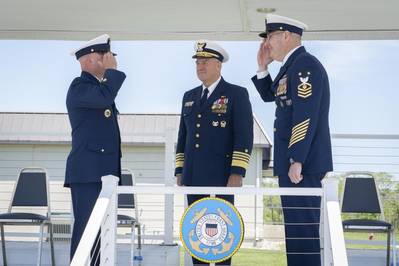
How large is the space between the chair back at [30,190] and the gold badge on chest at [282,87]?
125 inches

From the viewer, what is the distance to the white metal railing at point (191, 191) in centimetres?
298

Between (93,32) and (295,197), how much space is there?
3067mm

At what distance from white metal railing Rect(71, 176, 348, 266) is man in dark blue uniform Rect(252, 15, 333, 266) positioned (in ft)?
1.29

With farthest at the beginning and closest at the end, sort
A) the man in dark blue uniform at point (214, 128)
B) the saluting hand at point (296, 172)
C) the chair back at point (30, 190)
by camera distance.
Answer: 1. the chair back at point (30, 190)
2. the man in dark blue uniform at point (214, 128)
3. the saluting hand at point (296, 172)

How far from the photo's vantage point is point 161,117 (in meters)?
15.4

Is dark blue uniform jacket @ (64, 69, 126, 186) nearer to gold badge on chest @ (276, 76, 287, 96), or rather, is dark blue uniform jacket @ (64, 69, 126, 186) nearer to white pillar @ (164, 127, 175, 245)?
gold badge on chest @ (276, 76, 287, 96)

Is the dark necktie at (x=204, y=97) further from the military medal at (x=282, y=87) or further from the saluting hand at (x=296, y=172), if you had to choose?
the saluting hand at (x=296, y=172)

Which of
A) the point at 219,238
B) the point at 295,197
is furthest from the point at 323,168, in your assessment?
the point at 219,238

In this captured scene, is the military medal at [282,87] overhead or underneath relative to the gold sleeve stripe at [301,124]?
overhead

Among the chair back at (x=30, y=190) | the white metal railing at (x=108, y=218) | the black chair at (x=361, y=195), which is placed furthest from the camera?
the chair back at (x=30, y=190)

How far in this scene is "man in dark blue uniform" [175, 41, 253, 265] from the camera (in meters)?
4.58

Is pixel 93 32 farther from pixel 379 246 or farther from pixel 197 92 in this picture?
pixel 379 246

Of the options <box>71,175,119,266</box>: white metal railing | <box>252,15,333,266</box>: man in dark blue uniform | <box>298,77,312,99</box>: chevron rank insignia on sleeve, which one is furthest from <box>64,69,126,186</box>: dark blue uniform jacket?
<box>298,77,312,99</box>: chevron rank insignia on sleeve

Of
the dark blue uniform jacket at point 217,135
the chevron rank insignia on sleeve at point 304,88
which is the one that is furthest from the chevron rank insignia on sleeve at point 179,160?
the chevron rank insignia on sleeve at point 304,88
